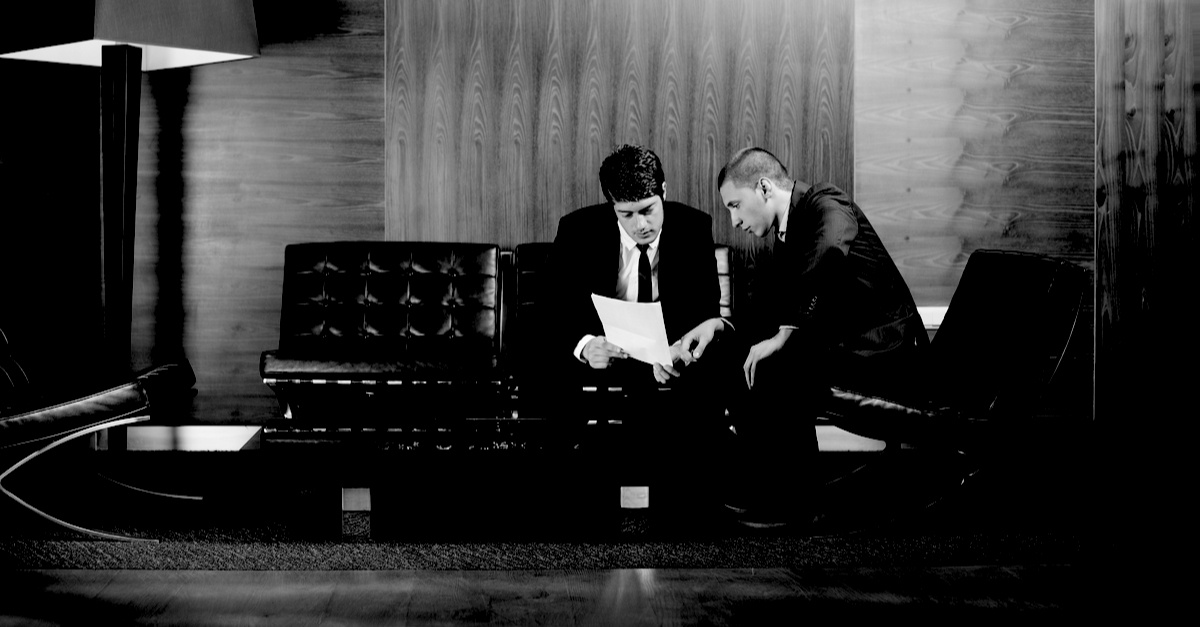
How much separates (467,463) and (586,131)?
2.30 m

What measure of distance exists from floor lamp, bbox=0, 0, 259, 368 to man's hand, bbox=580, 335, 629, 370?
1.99 meters

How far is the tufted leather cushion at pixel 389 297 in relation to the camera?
3.93 metres

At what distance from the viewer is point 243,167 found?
4.30 m

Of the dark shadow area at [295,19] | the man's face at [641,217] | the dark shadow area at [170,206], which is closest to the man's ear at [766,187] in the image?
the man's face at [641,217]

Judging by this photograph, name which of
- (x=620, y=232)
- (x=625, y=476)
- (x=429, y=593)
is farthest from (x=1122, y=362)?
(x=429, y=593)

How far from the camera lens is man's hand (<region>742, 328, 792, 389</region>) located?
2967 mm

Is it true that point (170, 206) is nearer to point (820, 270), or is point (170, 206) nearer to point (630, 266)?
point (630, 266)

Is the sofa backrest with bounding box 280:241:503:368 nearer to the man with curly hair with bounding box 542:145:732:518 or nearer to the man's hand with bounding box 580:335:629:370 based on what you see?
the man with curly hair with bounding box 542:145:732:518

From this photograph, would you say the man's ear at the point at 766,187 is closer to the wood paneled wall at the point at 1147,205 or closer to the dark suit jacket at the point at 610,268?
the dark suit jacket at the point at 610,268

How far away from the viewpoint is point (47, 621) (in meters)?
2.11

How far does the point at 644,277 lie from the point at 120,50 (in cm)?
228

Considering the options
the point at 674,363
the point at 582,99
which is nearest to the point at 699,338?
the point at 674,363

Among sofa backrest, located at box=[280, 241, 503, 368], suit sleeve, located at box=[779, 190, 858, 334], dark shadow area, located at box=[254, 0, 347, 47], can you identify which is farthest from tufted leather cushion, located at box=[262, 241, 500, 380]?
suit sleeve, located at box=[779, 190, 858, 334]

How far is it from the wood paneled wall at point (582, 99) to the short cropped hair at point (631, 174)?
4.06ft
